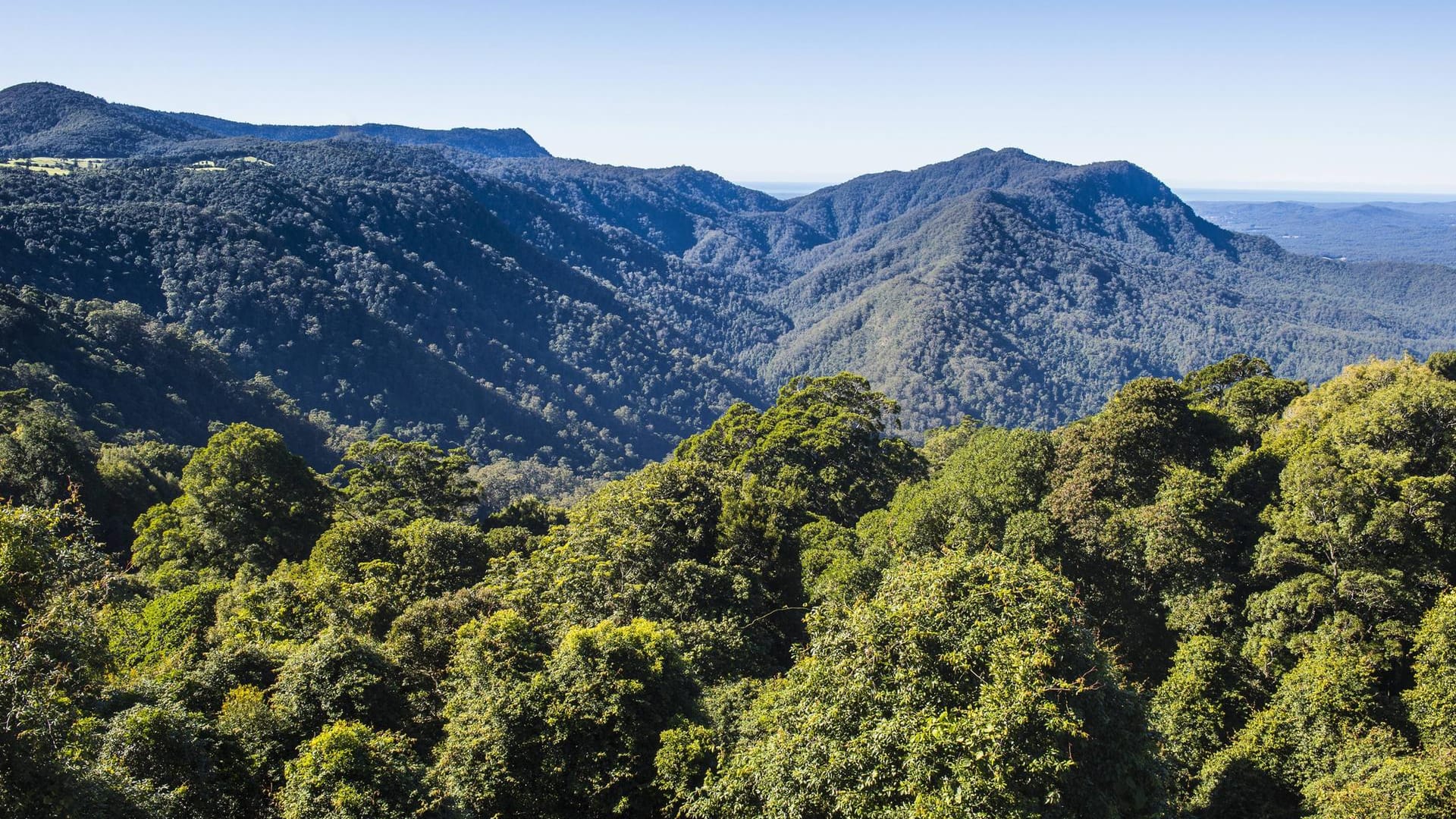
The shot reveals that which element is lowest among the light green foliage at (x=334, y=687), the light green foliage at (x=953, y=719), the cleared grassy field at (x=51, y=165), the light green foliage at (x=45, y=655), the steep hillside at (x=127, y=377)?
the steep hillside at (x=127, y=377)

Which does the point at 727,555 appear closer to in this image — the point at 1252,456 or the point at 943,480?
the point at 943,480

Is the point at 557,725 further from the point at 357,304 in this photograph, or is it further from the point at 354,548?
the point at 357,304

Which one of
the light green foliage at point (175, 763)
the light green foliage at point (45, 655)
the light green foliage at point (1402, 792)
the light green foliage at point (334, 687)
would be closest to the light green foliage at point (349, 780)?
the light green foliage at point (175, 763)

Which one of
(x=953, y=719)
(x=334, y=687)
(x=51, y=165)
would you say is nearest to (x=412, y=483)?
(x=334, y=687)

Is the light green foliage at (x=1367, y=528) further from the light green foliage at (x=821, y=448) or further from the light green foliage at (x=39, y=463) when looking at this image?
the light green foliage at (x=39, y=463)

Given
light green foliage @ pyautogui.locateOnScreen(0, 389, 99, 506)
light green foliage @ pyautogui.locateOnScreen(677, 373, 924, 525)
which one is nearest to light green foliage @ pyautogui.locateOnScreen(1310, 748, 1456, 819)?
light green foliage @ pyautogui.locateOnScreen(677, 373, 924, 525)
